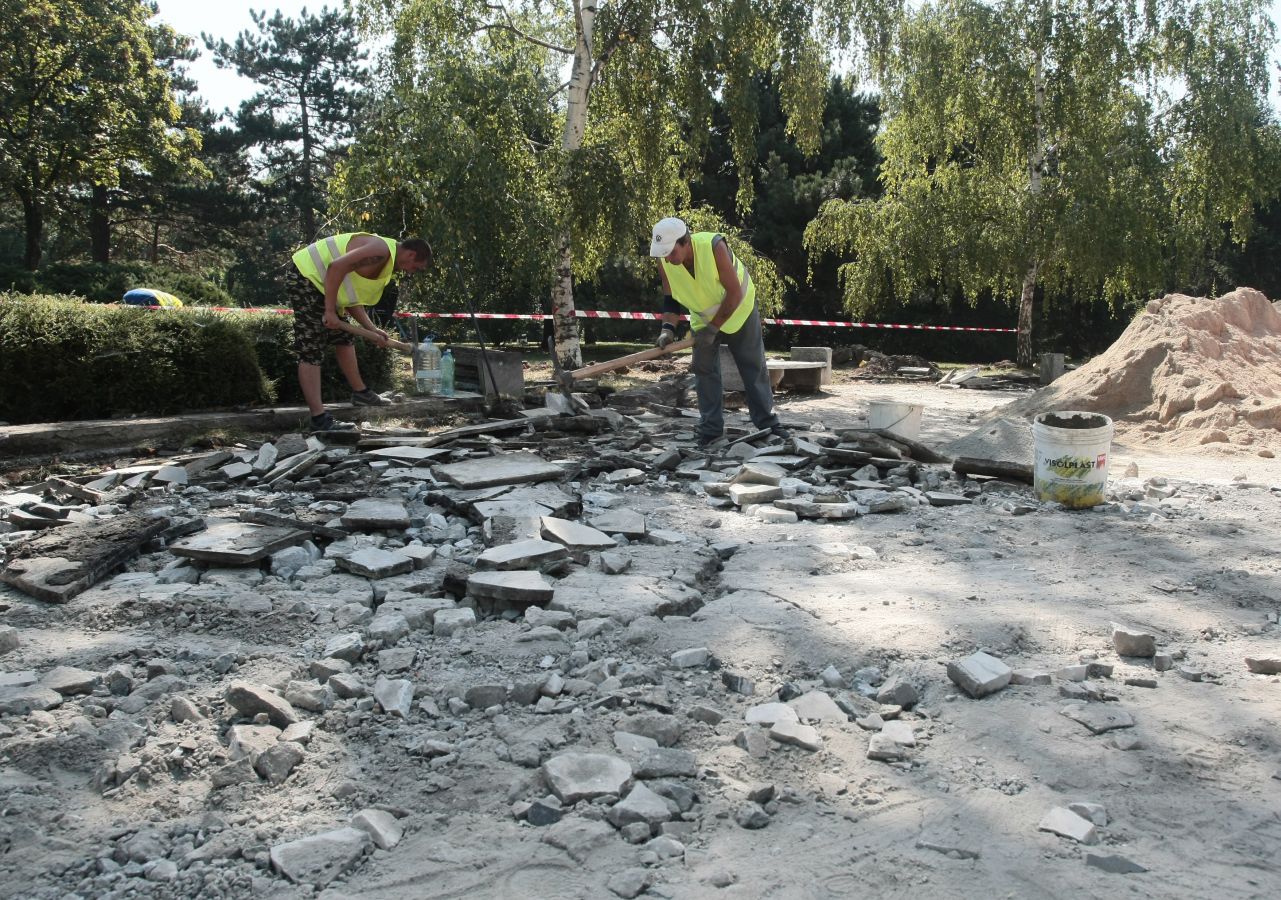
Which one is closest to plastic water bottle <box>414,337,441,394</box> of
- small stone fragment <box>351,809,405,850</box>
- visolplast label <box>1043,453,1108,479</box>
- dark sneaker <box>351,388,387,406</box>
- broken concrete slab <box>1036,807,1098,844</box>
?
dark sneaker <box>351,388,387,406</box>

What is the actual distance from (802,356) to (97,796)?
495 inches

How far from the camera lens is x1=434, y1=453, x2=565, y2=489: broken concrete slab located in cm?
575

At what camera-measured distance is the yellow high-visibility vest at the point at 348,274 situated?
280 inches

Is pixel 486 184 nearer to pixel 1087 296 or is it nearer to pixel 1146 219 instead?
pixel 1146 219

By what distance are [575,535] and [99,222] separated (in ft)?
95.5

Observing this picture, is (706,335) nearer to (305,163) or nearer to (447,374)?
(447,374)

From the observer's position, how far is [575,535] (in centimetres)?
454

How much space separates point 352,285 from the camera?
7.30 metres

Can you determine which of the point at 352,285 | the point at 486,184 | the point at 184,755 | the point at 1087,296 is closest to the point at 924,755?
the point at 184,755

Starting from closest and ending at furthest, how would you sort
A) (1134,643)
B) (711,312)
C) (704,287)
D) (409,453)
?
1. (1134,643)
2. (409,453)
3. (704,287)
4. (711,312)

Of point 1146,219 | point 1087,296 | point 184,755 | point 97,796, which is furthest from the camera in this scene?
point 1087,296

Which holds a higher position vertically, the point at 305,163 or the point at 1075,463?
the point at 305,163

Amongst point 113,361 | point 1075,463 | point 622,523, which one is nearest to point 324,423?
point 113,361

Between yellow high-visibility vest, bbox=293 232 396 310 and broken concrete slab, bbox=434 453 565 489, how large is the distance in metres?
1.85
